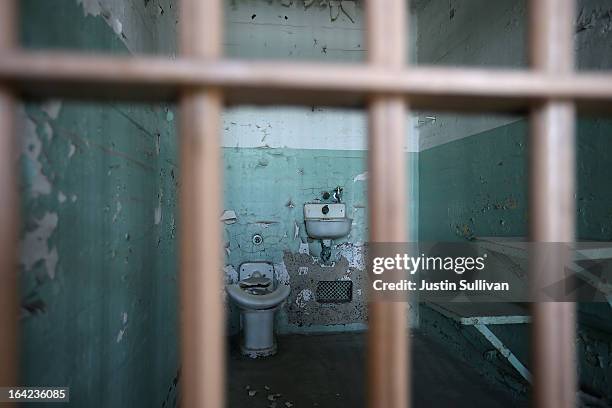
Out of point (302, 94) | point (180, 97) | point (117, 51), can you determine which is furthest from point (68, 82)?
point (117, 51)

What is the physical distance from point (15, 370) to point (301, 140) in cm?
277

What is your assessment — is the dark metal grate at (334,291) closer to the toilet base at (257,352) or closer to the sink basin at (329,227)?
the sink basin at (329,227)

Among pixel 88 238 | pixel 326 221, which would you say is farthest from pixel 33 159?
pixel 326 221

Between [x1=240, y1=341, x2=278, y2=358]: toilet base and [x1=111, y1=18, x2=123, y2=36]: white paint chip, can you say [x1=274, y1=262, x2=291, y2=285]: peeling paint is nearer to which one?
[x1=240, y1=341, x2=278, y2=358]: toilet base

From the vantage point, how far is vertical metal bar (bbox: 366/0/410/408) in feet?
1.40

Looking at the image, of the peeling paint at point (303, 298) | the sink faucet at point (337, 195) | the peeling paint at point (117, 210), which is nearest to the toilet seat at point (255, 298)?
the peeling paint at point (303, 298)

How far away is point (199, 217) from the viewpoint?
399 mm

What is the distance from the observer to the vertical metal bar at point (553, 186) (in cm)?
44

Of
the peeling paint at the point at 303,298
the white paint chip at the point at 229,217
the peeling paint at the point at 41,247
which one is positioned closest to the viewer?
the peeling paint at the point at 41,247

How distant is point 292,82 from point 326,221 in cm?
242

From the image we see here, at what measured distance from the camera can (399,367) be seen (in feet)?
1.40

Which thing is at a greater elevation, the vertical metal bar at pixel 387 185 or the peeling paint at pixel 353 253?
the vertical metal bar at pixel 387 185

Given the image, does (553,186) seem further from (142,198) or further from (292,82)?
(142,198)

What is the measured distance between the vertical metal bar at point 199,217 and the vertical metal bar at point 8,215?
0.17 metres
